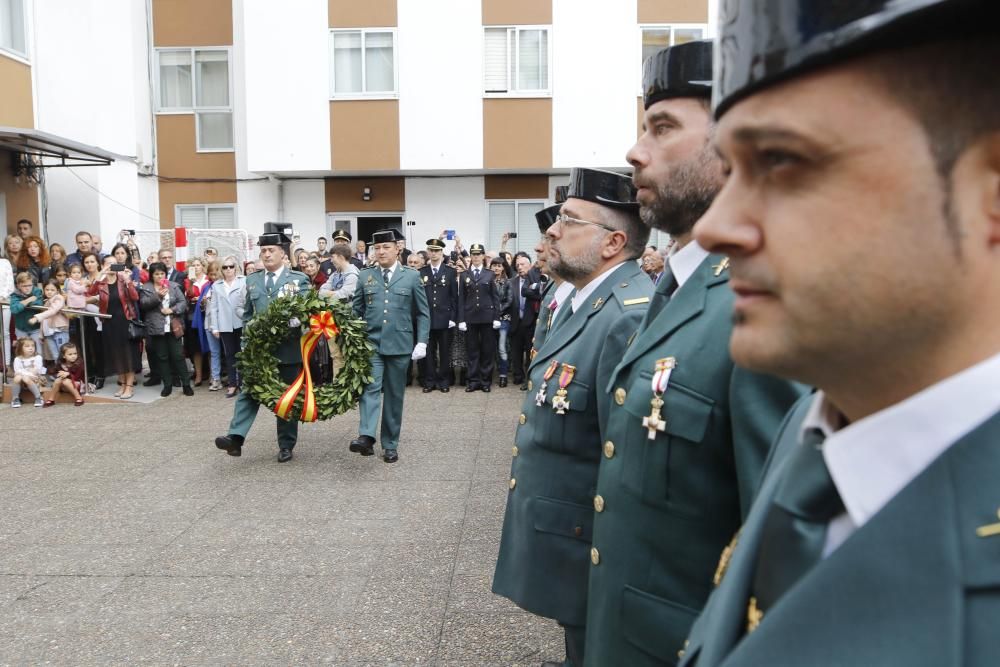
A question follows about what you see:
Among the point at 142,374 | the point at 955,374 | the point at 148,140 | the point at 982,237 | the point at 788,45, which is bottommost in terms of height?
the point at 142,374

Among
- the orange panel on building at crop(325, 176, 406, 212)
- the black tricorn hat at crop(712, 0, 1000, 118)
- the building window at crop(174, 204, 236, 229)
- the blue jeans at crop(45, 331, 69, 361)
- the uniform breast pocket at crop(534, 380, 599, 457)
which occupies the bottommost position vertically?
the blue jeans at crop(45, 331, 69, 361)

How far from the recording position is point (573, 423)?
296 centimetres

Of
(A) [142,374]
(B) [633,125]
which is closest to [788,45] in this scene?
(A) [142,374]

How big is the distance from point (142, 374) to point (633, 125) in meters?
10.4

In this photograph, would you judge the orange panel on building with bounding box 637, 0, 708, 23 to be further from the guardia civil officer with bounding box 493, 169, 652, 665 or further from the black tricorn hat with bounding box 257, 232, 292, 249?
the guardia civil officer with bounding box 493, 169, 652, 665

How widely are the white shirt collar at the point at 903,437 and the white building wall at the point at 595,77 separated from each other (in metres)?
16.3

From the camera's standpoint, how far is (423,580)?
468 centimetres

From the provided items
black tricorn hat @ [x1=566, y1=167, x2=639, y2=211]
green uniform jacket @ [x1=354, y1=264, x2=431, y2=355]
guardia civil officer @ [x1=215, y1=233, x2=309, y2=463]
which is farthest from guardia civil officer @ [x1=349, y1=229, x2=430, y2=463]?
black tricorn hat @ [x1=566, y1=167, x2=639, y2=211]

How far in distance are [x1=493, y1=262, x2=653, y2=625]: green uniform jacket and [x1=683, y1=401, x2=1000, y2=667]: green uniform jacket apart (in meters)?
1.98

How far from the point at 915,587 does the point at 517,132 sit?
669 inches

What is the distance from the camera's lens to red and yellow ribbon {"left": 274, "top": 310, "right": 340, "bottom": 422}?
7273 mm

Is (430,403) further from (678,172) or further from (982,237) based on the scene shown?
(982,237)

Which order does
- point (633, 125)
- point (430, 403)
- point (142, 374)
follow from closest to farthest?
point (430, 403), point (142, 374), point (633, 125)

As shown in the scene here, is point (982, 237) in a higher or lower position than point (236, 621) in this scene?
higher
